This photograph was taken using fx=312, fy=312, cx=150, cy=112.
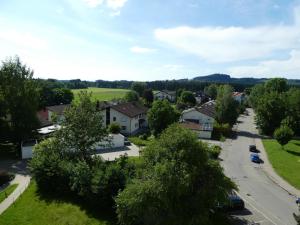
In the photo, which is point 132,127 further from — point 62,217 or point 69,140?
point 62,217

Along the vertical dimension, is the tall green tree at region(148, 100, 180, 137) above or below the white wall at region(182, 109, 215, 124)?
above

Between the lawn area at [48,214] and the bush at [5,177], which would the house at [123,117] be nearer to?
the bush at [5,177]

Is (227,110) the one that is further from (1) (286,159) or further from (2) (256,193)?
(2) (256,193)

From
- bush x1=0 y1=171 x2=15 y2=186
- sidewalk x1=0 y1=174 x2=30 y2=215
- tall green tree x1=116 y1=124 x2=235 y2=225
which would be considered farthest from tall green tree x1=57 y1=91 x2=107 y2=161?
tall green tree x1=116 y1=124 x2=235 y2=225

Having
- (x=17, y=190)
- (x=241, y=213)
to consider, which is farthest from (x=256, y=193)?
(x=17, y=190)

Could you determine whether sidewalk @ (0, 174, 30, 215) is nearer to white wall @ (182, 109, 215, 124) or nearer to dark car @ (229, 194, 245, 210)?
dark car @ (229, 194, 245, 210)

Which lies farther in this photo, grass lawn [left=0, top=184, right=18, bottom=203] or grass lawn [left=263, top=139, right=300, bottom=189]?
grass lawn [left=263, top=139, right=300, bottom=189]

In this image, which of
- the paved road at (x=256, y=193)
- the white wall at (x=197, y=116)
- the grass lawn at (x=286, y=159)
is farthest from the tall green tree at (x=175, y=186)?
the white wall at (x=197, y=116)
